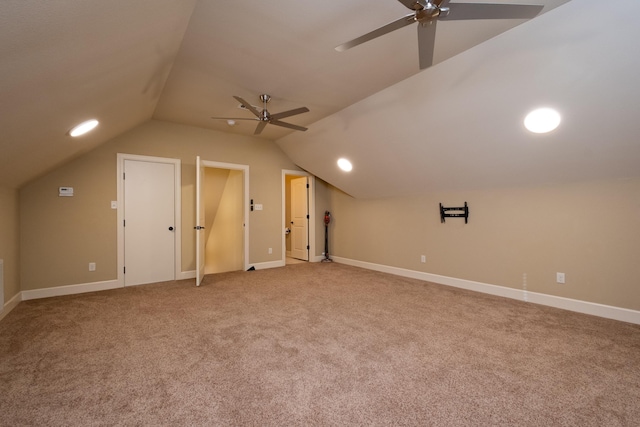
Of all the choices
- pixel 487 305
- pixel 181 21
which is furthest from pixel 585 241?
pixel 181 21

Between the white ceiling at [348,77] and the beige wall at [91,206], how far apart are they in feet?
1.26

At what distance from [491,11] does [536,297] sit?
344cm

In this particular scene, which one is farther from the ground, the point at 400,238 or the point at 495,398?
the point at 400,238

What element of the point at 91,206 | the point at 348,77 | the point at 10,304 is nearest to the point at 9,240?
the point at 10,304

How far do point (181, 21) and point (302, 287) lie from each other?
358cm

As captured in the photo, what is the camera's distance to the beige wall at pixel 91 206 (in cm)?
388

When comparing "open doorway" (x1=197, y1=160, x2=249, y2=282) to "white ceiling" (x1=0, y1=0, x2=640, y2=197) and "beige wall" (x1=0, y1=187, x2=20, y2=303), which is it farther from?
"beige wall" (x1=0, y1=187, x2=20, y2=303)

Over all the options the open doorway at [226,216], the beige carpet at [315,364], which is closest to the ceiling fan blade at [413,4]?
the beige carpet at [315,364]

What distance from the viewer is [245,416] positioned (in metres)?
1.61

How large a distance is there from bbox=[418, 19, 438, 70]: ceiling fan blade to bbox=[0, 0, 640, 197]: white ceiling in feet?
1.54

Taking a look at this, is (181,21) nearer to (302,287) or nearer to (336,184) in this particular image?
(302,287)

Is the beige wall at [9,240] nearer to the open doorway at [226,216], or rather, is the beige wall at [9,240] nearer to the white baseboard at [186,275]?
the white baseboard at [186,275]

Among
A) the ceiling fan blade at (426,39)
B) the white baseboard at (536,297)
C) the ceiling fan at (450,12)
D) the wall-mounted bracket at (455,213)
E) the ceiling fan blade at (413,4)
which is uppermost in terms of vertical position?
the ceiling fan blade at (413,4)

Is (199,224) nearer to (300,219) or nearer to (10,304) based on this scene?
(10,304)
